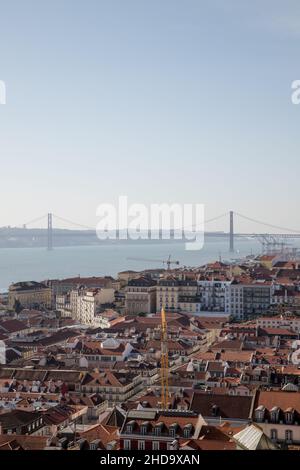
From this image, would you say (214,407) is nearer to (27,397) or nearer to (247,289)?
(27,397)

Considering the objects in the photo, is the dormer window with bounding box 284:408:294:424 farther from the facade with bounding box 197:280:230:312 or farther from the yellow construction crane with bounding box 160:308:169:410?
the facade with bounding box 197:280:230:312

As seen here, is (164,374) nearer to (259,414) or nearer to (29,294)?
(259,414)

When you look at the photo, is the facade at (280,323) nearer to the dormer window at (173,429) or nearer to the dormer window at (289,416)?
the dormer window at (289,416)

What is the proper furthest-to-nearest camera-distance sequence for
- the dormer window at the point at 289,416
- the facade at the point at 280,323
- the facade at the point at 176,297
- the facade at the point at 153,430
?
1. the facade at the point at 176,297
2. the facade at the point at 280,323
3. the dormer window at the point at 289,416
4. the facade at the point at 153,430

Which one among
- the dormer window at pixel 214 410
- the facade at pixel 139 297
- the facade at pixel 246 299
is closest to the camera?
the dormer window at pixel 214 410

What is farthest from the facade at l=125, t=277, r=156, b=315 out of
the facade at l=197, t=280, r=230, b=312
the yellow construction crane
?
the yellow construction crane

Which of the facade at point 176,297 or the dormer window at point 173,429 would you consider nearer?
the dormer window at point 173,429

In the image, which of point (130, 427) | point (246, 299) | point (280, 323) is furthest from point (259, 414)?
point (246, 299)

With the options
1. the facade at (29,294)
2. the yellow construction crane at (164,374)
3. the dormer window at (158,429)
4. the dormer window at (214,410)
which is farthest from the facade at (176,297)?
the dormer window at (158,429)

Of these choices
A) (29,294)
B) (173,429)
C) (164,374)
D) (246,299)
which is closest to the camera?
(173,429)
